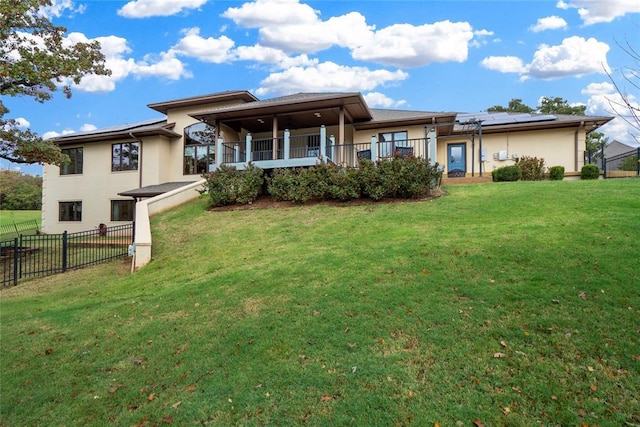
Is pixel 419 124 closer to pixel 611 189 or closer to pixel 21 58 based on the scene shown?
pixel 611 189

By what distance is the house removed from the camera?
14.5 meters

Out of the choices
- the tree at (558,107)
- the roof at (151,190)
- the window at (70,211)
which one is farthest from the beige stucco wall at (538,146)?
the tree at (558,107)

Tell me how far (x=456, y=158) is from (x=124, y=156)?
18719 millimetres

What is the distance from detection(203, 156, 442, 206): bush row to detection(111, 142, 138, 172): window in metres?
8.45

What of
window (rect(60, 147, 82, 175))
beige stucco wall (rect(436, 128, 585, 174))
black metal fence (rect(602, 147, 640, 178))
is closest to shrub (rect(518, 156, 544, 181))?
beige stucco wall (rect(436, 128, 585, 174))

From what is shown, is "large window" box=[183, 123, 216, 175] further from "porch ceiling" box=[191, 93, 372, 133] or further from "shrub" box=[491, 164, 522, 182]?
"shrub" box=[491, 164, 522, 182]

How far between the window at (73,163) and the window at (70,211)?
1903mm

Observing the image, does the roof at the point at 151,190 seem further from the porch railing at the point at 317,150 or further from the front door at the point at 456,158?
the front door at the point at 456,158

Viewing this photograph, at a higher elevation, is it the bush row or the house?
the house

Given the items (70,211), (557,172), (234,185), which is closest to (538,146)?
(557,172)

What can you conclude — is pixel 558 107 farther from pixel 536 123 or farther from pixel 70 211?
pixel 70 211

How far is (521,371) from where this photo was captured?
3244 millimetres

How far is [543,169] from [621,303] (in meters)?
13.4

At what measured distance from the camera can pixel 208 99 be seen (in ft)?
60.9
